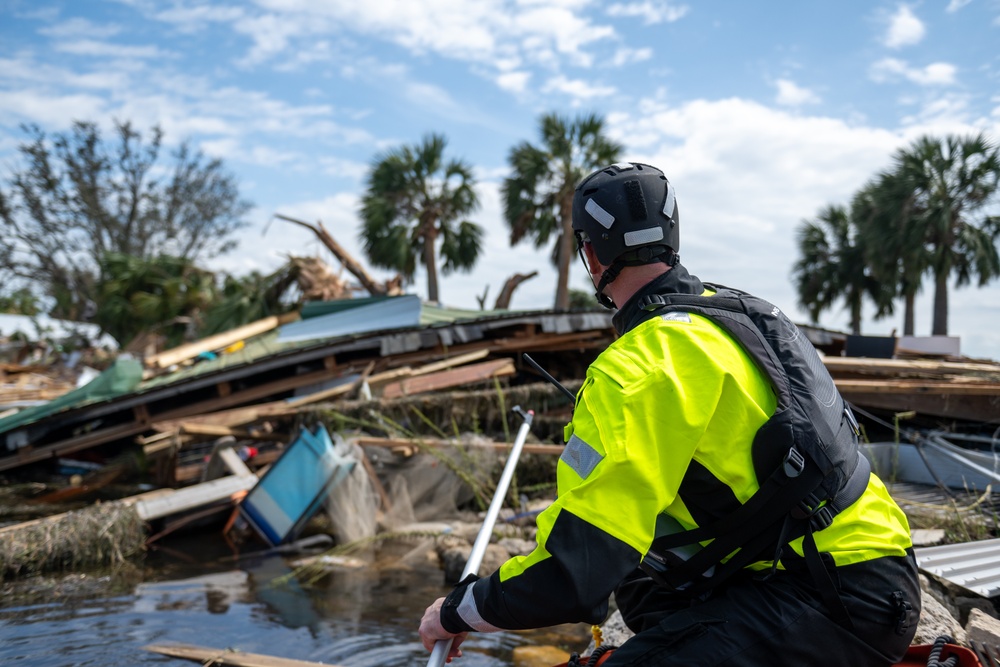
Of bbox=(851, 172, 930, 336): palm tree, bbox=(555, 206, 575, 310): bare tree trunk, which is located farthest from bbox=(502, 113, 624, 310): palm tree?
bbox=(851, 172, 930, 336): palm tree

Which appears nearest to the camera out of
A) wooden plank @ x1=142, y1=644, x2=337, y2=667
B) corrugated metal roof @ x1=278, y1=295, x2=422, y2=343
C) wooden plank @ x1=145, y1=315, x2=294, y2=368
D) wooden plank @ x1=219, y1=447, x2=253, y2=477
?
wooden plank @ x1=142, y1=644, x2=337, y2=667

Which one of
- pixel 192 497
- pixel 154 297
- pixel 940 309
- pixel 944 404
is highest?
pixel 154 297

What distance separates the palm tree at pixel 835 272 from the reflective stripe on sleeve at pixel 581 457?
95.4 ft

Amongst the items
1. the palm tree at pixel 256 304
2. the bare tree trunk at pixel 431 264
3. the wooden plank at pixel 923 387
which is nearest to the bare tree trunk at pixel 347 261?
the palm tree at pixel 256 304

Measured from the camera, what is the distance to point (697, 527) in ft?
6.01

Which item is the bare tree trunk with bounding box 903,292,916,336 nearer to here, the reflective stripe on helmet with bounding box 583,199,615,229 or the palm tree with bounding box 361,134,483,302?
the palm tree with bounding box 361,134,483,302

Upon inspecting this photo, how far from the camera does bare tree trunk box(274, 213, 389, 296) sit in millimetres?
17047

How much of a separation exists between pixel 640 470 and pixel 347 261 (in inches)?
647

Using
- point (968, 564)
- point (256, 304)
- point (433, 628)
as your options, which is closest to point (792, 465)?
point (433, 628)

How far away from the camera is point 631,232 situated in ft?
6.87

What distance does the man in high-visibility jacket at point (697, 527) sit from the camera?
1.64m

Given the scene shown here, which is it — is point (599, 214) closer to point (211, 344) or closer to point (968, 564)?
point (968, 564)

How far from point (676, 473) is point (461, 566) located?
5.10 metres

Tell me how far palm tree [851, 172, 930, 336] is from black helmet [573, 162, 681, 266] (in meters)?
25.4
